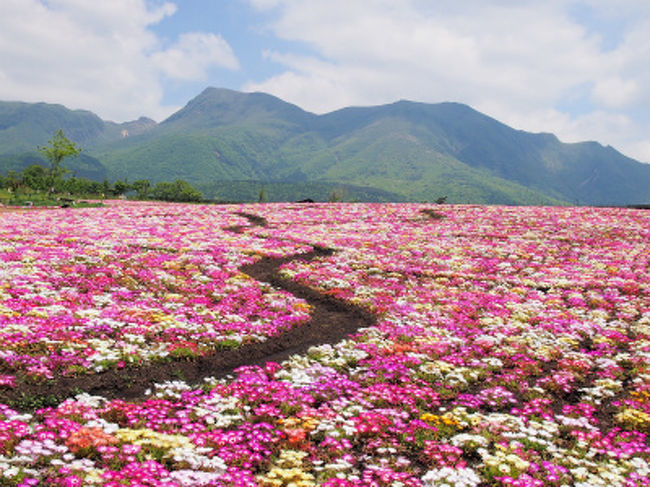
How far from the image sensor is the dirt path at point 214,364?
9.81 meters

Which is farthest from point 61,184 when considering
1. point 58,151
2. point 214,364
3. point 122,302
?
point 214,364

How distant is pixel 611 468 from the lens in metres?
8.08

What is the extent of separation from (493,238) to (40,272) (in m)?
35.5

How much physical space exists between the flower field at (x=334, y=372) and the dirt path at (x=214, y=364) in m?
0.31

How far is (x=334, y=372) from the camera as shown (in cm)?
1226

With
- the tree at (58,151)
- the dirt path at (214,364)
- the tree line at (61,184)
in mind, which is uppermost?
the tree at (58,151)

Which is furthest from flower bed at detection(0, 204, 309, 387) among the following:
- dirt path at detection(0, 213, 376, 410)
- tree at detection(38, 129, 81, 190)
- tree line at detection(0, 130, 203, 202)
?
tree line at detection(0, 130, 203, 202)

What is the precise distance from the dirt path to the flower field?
305 millimetres

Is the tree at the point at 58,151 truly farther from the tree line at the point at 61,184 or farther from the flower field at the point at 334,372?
the flower field at the point at 334,372

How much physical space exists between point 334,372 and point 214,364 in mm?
3506

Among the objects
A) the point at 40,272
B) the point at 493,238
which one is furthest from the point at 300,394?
the point at 493,238

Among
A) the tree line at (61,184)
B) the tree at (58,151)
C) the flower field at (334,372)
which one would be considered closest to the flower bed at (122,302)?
the flower field at (334,372)

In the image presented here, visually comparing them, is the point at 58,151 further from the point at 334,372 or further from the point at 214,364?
the point at 334,372

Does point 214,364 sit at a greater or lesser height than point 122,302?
lesser
